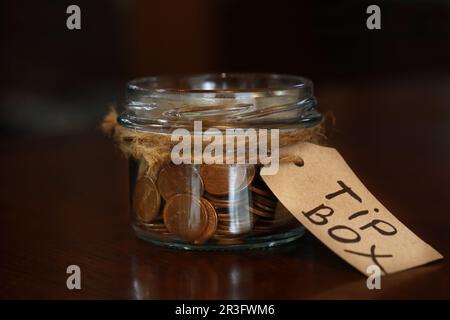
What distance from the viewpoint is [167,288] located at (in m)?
0.61

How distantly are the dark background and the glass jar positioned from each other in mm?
22

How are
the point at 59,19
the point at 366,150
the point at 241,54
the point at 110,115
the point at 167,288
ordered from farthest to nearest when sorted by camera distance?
the point at 241,54 → the point at 59,19 → the point at 366,150 → the point at 110,115 → the point at 167,288

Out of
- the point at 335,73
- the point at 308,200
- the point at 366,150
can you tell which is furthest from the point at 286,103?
the point at 335,73

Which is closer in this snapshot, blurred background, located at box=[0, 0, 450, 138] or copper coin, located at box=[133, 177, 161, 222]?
copper coin, located at box=[133, 177, 161, 222]

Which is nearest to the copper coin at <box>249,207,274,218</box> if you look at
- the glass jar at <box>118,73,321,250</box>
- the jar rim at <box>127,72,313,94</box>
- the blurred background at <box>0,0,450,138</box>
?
the glass jar at <box>118,73,321,250</box>

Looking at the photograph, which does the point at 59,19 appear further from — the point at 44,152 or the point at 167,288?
the point at 167,288

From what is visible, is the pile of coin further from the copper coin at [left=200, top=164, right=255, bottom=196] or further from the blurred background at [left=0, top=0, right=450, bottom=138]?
the blurred background at [left=0, top=0, right=450, bottom=138]

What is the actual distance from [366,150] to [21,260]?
0.67 metres

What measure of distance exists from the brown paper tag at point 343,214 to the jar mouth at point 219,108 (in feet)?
0.13

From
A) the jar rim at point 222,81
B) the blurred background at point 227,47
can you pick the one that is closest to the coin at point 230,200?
the jar rim at point 222,81

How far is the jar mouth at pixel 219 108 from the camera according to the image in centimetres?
69

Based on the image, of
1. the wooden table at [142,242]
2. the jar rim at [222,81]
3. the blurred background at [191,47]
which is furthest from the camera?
the blurred background at [191,47]

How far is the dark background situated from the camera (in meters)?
0.64

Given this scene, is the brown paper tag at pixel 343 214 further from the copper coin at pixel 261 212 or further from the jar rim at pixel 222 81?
the jar rim at pixel 222 81
